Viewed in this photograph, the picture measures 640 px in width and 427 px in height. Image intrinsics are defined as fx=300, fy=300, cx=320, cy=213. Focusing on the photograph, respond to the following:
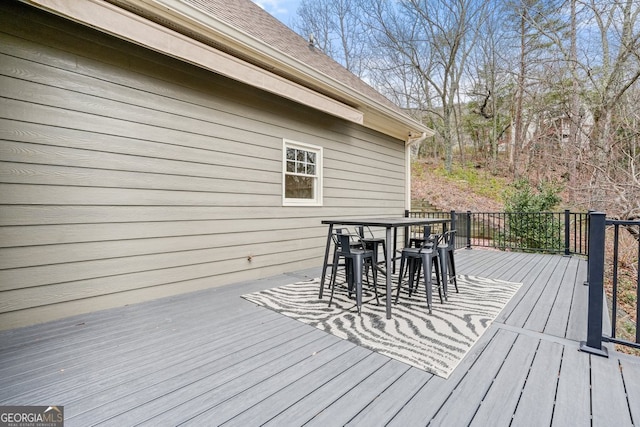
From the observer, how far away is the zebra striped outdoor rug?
6.81 feet

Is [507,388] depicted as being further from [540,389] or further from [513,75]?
[513,75]

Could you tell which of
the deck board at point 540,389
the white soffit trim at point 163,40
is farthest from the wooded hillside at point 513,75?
the white soffit trim at point 163,40

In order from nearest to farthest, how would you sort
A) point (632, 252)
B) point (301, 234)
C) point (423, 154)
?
point (301, 234)
point (632, 252)
point (423, 154)

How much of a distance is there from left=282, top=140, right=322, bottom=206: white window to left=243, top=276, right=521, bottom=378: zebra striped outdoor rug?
145cm

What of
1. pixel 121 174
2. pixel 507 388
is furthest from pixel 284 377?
pixel 121 174

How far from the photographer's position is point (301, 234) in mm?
4699

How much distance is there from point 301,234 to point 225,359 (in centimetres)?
282

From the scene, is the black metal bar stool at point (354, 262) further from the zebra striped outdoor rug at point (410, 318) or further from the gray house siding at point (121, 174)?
the gray house siding at point (121, 174)

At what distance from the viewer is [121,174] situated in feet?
9.48

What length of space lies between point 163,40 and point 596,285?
3901 millimetres

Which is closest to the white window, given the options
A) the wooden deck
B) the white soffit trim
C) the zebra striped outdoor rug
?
the white soffit trim

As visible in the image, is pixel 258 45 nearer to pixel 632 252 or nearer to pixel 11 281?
pixel 11 281

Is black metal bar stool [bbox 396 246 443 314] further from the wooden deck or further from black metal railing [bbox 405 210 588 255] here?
black metal railing [bbox 405 210 588 255]

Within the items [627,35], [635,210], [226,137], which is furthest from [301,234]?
[627,35]
